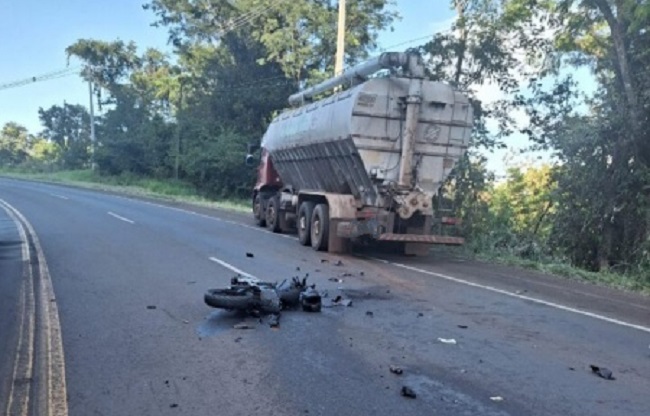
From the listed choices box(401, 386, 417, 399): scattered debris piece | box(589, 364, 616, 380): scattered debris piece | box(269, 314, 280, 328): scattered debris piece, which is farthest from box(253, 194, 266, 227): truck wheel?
box(401, 386, 417, 399): scattered debris piece

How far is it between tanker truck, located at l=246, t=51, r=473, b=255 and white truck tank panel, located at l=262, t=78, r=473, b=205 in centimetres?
2

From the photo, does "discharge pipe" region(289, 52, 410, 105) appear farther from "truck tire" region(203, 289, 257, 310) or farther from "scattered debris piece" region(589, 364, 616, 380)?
"scattered debris piece" region(589, 364, 616, 380)

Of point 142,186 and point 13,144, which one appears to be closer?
point 142,186

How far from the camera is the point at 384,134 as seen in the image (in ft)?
42.3

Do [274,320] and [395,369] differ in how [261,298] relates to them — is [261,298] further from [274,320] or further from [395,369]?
[395,369]

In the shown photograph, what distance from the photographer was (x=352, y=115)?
1264 cm

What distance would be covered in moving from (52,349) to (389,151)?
8646 millimetres

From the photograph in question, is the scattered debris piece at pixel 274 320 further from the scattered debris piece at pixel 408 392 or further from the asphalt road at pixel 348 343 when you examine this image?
the scattered debris piece at pixel 408 392

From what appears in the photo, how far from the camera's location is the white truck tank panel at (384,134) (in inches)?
501

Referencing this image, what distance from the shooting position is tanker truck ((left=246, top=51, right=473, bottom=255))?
41.8ft

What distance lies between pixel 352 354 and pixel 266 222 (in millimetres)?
14073

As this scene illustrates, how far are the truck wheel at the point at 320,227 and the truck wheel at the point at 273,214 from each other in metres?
3.82

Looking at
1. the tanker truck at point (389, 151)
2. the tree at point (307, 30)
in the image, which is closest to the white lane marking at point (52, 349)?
the tanker truck at point (389, 151)

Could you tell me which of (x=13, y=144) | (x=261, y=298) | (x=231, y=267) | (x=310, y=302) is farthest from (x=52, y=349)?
(x=13, y=144)
